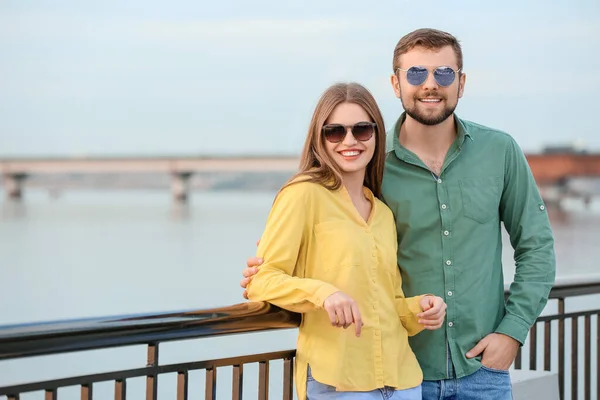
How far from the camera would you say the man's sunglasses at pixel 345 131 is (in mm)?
1845

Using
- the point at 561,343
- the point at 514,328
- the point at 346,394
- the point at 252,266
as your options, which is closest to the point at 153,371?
the point at 252,266

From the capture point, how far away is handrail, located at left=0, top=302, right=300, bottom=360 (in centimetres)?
148

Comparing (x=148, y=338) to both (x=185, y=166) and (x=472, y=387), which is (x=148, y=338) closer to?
(x=472, y=387)

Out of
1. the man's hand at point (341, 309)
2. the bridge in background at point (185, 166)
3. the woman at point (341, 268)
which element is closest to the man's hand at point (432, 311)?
the woman at point (341, 268)

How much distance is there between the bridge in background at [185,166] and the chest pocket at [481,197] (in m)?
35.1

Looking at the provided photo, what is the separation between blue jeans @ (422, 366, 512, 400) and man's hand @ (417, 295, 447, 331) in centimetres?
24

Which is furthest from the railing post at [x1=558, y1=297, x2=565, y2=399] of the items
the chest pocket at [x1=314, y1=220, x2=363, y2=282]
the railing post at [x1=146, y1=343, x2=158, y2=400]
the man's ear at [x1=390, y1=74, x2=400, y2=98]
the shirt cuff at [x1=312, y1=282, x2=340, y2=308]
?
the railing post at [x1=146, y1=343, x2=158, y2=400]

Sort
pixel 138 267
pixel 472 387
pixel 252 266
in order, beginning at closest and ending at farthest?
pixel 252 266 → pixel 472 387 → pixel 138 267

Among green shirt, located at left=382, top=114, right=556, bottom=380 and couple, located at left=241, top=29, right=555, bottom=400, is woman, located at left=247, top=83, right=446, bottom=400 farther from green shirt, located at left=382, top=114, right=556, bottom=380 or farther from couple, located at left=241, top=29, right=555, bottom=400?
green shirt, located at left=382, top=114, right=556, bottom=380

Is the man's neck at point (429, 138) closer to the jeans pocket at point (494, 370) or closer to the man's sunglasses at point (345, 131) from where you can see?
the man's sunglasses at point (345, 131)

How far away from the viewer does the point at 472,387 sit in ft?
6.61

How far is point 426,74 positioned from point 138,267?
35.9 metres

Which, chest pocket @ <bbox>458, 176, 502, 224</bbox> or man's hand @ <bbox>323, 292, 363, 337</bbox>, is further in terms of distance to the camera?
chest pocket @ <bbox>458, 176, 502, 224</bbox>

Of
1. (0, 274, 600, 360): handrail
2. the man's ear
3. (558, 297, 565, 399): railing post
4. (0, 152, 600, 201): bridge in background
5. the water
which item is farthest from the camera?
(0, 152, 600, 201): bridge in background
